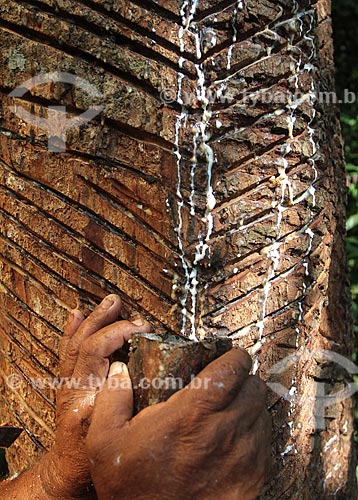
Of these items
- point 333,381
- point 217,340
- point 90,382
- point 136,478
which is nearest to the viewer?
point 136,478

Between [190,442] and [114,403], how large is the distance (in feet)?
0.60

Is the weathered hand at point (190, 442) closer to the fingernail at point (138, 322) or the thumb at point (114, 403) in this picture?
the thumb at point (114, 403)

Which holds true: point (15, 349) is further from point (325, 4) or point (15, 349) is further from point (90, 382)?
point (325, 4)

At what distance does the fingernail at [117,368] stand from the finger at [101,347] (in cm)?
2

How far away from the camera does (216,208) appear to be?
1.30 m

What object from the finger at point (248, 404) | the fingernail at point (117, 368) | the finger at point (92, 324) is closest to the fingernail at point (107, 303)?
the finger at point (92, 324)

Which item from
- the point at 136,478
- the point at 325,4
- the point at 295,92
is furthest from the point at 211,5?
the point at 136,478

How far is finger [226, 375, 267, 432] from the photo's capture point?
1.11 metres

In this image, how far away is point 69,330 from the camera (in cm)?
137

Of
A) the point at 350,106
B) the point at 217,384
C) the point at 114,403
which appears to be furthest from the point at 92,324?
the point at 350,106

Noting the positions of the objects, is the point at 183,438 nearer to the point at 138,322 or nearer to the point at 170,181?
the point at 138,322

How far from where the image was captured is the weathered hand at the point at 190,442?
A: 1.06 m

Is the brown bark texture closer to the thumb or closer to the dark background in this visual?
the thumb

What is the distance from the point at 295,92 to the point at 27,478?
119 cm
